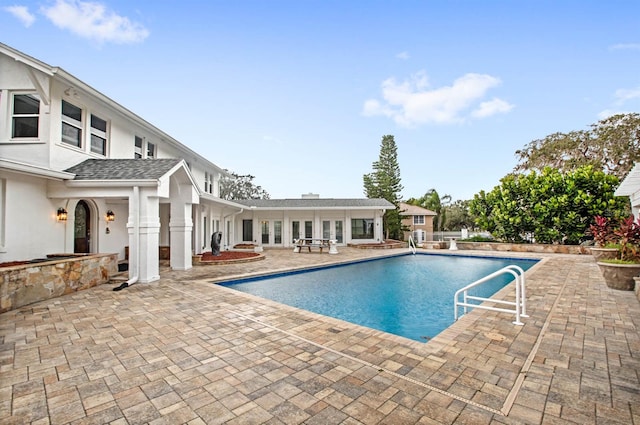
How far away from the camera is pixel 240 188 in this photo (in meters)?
40.8

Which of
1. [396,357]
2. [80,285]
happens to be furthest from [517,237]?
[80,285]

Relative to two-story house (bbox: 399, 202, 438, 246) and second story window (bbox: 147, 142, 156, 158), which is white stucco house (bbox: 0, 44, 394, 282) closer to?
second story window (bbox: 147, 142, 156, 158)

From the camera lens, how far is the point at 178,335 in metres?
4.07

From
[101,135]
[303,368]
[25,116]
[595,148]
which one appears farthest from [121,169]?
[595,148]

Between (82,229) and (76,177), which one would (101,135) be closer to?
(76,177)

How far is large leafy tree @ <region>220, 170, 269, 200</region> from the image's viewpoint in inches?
1564

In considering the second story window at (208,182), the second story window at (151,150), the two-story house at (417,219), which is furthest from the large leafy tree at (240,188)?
the second story window at (151,150)

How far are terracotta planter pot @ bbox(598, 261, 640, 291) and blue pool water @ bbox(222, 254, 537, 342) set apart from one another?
2517mm

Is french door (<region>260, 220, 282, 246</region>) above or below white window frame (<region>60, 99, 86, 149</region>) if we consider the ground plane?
below

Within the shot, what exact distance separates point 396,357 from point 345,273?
25.2ft

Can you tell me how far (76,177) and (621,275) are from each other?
13.8 metres

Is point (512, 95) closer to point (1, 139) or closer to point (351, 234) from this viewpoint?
point (351, 234)

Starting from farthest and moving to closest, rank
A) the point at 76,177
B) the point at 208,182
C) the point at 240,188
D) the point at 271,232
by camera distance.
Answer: the point at 240,188 < the point at 271,232 < the point at 208,182 < the point at 76,177

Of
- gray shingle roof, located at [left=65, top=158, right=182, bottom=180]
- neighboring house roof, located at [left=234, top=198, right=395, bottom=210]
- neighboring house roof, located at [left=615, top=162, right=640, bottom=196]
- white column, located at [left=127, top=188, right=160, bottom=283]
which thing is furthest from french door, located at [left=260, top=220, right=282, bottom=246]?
neighboring house roof, located at [left=615, top=162, right=640, bottom=196]
